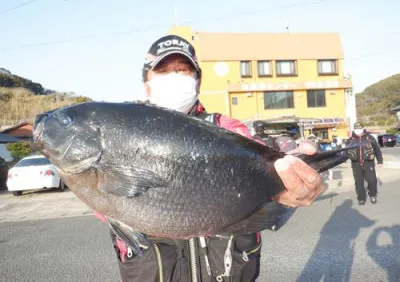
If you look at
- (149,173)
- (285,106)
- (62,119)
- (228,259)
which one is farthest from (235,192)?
(285,106)

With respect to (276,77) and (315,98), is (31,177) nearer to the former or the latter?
(276,77)

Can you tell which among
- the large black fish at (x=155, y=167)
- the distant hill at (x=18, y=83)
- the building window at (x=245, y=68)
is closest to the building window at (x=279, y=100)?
the building window at (x=245, y=68)

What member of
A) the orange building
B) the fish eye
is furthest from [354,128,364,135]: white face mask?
the orange building

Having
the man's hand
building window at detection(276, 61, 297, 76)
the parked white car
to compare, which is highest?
building window at detection(276, 61, 297, 76)

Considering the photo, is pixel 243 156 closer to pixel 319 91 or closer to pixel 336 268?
pixel 336 268

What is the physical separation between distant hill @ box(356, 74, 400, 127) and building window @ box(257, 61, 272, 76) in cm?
4146

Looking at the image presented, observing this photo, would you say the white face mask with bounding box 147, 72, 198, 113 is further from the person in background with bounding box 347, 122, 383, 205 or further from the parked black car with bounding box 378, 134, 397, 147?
the parked black car with bounding box 378, 134, 397, 147

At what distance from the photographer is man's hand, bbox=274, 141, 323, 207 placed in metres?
1.47

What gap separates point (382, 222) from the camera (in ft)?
22.7

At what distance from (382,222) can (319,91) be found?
30.9 meters

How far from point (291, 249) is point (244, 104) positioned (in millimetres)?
29231

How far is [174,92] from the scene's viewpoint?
6.02 feet

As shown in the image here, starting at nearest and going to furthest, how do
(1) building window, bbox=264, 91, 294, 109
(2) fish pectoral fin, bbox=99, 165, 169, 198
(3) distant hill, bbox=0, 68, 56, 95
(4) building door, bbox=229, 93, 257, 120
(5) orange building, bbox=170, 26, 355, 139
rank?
(2) fish pectoral fin, bbox=99, 165, 169, 198 → (5) orange building, bbox=170, 26, 355, 139 → (4) building door, bbox=229, 93, 257, 120 → (1) building window, bbox=264, 91, 294, 109 → (3) distant hill, bbox=0, 68, 56, 95

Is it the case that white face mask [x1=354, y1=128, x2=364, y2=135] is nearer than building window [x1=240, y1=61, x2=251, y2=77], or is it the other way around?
white face mask [x1=354, y1=128, x2=364, y2=135]
